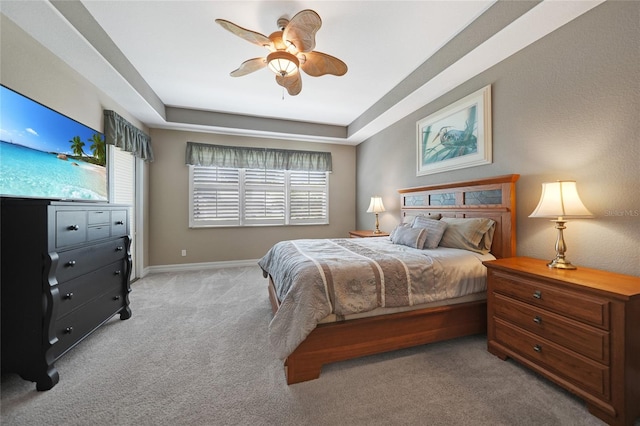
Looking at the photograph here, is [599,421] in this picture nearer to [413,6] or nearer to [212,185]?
[413,6]

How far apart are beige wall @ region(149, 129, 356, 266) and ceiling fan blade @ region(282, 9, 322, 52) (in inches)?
117

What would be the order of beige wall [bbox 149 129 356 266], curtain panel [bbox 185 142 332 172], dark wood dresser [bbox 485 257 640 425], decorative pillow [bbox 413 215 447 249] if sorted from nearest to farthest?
dark wood dresser [bbox 485 257 640 425] < decorative pillow [bbox 413 215 447 249] < beige wall [bbox 149 129 356 266] < curtain panel [bbox 185 142 332 172]

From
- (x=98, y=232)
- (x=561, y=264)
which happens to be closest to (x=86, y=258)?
(x=98, y=232)

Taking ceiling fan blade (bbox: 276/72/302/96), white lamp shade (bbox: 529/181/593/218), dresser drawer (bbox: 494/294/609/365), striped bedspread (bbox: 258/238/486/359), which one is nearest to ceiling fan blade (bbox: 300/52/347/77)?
ceiling fan blade (bbox: 276/72/302/96)

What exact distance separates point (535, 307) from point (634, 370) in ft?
1.48

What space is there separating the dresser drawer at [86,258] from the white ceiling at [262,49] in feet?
5.78

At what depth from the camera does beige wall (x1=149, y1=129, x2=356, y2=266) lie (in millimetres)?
4312

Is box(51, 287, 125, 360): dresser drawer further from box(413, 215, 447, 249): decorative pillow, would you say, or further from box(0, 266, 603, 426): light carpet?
box(413, 215, 447, 249): decorative pillow

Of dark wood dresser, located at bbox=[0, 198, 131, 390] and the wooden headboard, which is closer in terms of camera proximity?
dark wood dresser, located at bbox=[0, 198, 131, 390]

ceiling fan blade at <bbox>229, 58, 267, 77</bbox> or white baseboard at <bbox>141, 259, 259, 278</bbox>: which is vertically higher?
ceiling fan blade at <bbox>229, 58, 267, 77</bbox>

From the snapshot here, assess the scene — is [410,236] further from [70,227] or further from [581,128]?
[70,227]

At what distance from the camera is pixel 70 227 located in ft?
5.78

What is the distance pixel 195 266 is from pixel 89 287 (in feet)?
8.32

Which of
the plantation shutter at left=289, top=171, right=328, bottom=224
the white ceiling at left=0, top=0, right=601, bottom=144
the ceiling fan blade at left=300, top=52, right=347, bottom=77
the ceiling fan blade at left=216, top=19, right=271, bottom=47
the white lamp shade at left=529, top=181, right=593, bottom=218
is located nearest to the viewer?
the white lamp shade at left=529, top=181, right=593, bottom=218
